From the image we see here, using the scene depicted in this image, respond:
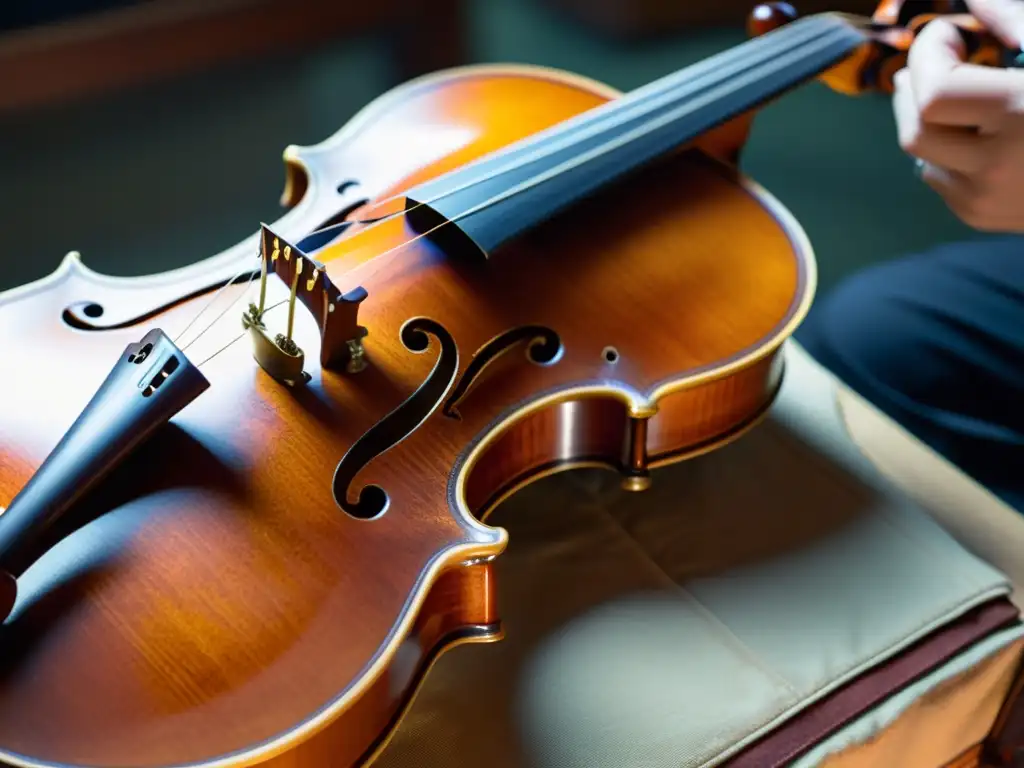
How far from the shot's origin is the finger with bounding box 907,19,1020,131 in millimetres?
825

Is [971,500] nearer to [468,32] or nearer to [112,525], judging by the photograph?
[112,525]

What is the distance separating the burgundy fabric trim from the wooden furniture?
3.79 ft

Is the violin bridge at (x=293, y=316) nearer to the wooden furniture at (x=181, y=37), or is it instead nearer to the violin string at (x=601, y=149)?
the violin string at (x=601, y=149)

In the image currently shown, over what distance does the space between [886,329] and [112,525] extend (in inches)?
34.7

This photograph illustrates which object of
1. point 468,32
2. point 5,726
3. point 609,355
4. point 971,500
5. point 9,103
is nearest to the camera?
point 5,726

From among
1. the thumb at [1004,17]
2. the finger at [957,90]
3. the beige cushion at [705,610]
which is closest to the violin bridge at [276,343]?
the beige cushion at [705,610]

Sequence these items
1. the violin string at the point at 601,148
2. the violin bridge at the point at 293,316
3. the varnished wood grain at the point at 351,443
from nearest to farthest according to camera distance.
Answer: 1. the varnished wood grain at the point at 351,443
2. the violin bridge at the point at 293,316
3. the violin string at the point at 601,148

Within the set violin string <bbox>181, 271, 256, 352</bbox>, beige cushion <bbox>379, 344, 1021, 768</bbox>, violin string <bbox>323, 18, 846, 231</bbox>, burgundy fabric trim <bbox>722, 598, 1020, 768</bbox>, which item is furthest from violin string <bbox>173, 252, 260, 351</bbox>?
burgundy fabric trim <bbox>722, 598, 1020, 768</bbox>

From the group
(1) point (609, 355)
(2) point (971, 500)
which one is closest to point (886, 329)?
(2) point (971, 500)

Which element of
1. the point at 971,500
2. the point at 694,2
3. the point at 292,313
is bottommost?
the point at 971,500

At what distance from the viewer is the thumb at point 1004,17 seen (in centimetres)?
91

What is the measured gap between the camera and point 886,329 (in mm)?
1154

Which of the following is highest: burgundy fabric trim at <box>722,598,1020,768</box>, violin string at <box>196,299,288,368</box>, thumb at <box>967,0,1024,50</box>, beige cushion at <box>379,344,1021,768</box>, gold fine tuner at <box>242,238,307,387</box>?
thumb at <box>967,0,1024,50</box>

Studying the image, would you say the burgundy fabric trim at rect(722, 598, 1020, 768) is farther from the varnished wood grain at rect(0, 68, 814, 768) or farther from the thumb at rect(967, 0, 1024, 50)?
the thumb at rect(967, 0, 1024, 50)
